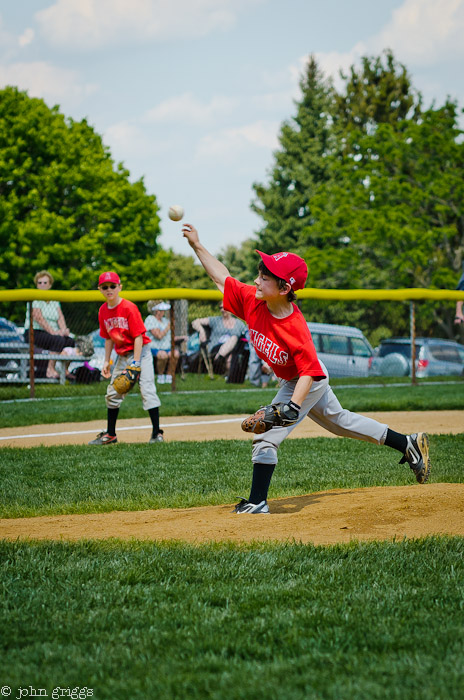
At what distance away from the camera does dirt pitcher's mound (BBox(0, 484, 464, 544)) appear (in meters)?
4.26

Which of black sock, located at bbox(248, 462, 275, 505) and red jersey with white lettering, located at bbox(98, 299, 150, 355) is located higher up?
red jersey with white lettering, located at bbox(98, 299, 150, 355)

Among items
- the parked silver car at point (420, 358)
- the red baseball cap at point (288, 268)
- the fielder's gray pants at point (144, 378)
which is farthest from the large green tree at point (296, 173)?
the red baseball cap at point (288, 268)

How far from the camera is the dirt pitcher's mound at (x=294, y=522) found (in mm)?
4258

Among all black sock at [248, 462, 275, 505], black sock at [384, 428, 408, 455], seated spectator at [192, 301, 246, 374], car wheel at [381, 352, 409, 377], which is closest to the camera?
black sock at [248, 462, 275, 505]

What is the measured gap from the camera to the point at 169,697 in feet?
7.39

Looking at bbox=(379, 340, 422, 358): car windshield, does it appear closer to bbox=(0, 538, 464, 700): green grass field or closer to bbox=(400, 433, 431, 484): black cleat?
bbox=(400, 433, 431, 484): black cleat

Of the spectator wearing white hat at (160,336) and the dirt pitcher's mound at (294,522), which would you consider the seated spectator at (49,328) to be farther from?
the dirt pitcher's mound at (294,522)

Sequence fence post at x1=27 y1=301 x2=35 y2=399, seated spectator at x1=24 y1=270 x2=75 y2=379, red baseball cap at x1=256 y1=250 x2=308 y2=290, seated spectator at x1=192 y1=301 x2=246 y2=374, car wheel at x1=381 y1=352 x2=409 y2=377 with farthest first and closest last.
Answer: car wheel at x1=381 y1=352 x2=409 y2=377 → seated spectator at x1=192 y1=301 x2=246 y2=374 → seated spectator at x1=24 y1=270 x2=75 y2=379 → fence post at x1=27 y1=301 x2=35 y2=399 → red baseball cap at x1=256 y1=250 x2=308 y2=290

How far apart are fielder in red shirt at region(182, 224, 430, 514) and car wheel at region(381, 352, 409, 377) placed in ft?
37.6

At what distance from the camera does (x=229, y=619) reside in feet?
9.53

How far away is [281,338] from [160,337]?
31.5ft

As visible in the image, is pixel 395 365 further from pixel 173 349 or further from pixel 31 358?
pixel 31 358

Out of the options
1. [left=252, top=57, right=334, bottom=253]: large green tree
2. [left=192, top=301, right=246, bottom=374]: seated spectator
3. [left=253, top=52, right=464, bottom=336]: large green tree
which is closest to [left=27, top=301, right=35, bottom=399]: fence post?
[left=192, top=301, right=246, bottom=374]: seated spectator

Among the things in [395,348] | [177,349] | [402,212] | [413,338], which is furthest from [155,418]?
[402,212]
